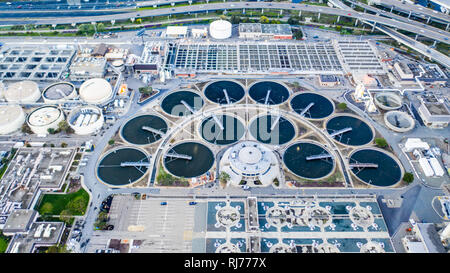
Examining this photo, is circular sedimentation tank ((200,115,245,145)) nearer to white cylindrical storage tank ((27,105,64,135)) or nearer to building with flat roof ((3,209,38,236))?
white cylindrical storage tank ((27,105,64,135))

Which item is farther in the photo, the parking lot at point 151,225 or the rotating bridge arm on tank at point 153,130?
the rotating bridge arm on tank at point 153,130

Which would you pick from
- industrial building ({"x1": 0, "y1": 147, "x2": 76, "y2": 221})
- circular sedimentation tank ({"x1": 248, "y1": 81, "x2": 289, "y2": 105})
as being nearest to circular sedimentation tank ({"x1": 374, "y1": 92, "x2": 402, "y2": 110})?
circular sedimentation tank ({"x1": 248, "y1": 81, "x2": 289, "y2": 105})

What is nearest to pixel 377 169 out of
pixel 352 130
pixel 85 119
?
pixel 352 130

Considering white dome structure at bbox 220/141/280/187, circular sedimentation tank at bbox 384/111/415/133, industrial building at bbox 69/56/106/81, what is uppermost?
industrial building at bbox 69/56/106/81

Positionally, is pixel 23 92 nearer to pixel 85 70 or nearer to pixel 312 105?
pixel 85 70

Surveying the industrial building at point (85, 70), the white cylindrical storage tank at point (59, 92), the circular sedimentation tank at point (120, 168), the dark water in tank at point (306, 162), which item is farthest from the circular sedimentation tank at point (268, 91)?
the white cylindrical storage tank at point (59, 92)

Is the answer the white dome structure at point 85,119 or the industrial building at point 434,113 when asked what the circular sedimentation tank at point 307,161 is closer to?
the industrial building at point 434,113
